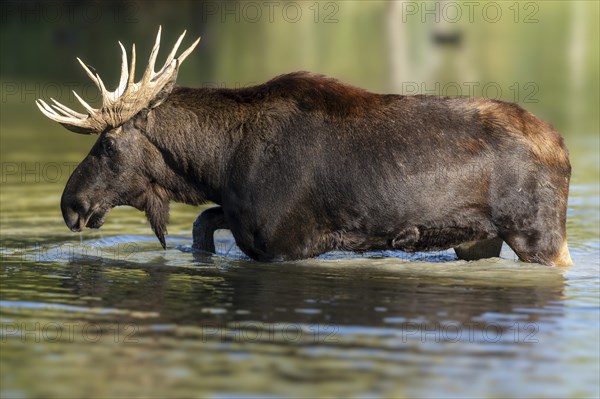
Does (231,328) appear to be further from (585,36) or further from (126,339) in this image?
(585,36)

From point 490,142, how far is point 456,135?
0.31 metres

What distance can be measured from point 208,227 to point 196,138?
3.06 feet

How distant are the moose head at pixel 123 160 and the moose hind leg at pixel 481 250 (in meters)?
2.85

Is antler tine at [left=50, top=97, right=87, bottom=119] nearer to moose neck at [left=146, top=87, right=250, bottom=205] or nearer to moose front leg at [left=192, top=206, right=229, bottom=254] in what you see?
moose neck at [left=146, top=87, right=250, bottom=205]

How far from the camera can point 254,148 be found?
11.3 m

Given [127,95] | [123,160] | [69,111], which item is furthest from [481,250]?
[69,111]

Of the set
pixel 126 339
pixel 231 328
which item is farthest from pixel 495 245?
pixel 126 339

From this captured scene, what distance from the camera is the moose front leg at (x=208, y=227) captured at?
12.0m

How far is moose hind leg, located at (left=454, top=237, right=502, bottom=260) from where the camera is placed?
470 inches

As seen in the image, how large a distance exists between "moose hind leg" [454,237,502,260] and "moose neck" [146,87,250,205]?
7.94 feet

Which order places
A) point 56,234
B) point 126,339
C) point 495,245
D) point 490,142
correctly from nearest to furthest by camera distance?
1. point 126,339
2. point 490,142
3. point 495,245
4. point 56,234

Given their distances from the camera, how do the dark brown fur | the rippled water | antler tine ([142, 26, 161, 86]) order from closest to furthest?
the rippled water → the dark brown fur → antler tine ([142, 26, 161, 86])
